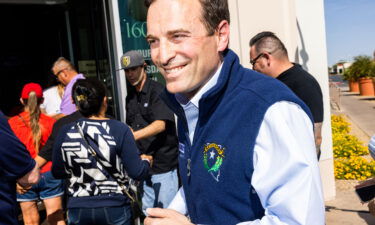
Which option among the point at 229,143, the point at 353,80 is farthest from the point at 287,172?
the point at 353,80

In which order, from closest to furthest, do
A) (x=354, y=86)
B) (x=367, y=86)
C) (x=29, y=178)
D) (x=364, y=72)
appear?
(x=29, y=178)
(x=367, y=86)
(x=364, y=72)
(x=354, y=86)

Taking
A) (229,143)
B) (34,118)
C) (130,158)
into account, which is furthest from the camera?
(34,118)

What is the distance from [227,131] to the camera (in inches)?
47.7

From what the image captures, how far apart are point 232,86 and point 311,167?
39cm

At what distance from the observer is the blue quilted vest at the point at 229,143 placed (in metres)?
1.15

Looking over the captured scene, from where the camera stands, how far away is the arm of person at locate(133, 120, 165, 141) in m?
3.81

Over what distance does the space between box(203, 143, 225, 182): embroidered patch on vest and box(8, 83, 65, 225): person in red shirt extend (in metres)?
3.32

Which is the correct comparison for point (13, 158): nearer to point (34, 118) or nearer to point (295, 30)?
point (34, 118)

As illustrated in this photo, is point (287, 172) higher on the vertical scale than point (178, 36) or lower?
lower

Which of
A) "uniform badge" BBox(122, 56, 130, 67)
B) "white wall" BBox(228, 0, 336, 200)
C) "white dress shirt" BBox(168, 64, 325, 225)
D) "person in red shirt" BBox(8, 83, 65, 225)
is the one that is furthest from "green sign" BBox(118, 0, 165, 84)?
"white dress shirt" BBox(168, 64, 325, 225)

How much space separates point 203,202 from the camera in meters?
1.31

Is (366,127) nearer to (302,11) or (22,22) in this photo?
(302,11)

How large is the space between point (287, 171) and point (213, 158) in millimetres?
280

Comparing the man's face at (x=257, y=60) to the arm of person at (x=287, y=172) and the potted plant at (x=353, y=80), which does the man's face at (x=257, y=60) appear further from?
the potted plant at (x=353, y=80)
